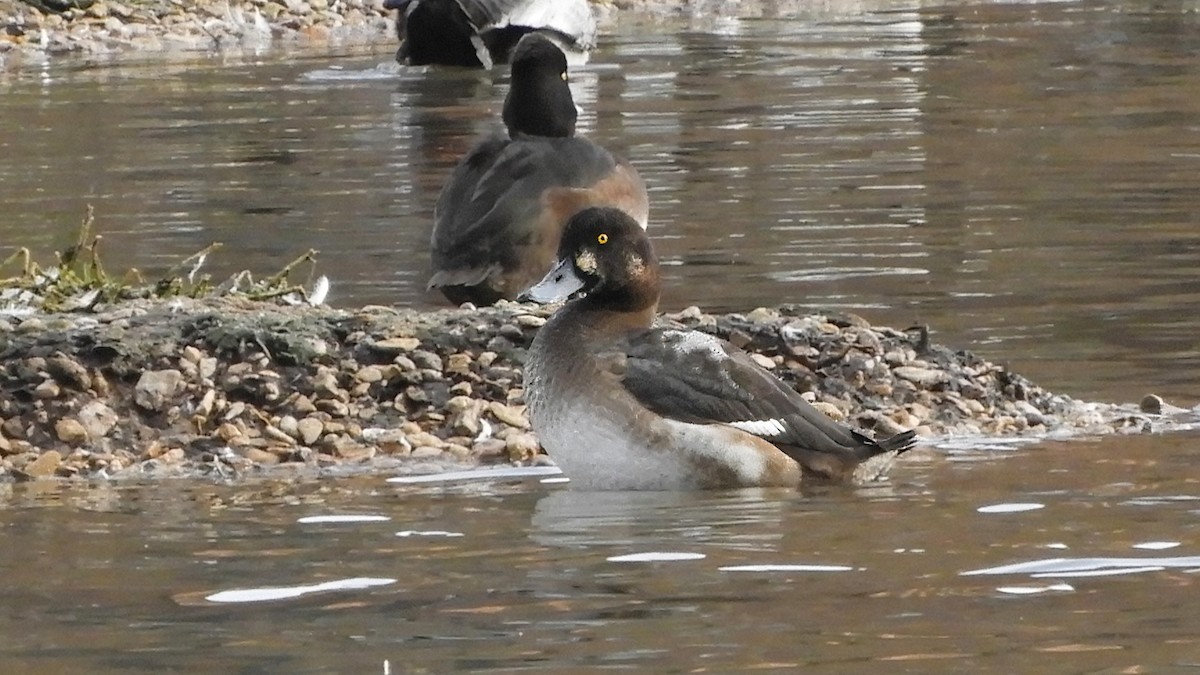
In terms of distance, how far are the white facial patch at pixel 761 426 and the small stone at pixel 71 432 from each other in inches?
91.5

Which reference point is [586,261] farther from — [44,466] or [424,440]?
[44,466]

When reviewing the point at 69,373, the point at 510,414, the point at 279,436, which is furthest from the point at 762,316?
the point at 69,373

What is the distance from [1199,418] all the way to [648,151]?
1079 cm

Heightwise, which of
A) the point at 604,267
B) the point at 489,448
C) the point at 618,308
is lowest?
the point at 489,448

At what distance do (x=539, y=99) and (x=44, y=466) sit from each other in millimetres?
3988

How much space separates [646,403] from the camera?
7875 millimetres

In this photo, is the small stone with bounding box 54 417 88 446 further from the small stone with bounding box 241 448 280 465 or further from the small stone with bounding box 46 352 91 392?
the small stone with bounding box 241 448 280 465

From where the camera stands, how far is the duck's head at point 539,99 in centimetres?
1198

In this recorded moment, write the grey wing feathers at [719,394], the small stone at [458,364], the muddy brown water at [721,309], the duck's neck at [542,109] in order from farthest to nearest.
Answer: the duck's neck at [542,109] → the small stone at [458,364] → the grey wing feathers at [719,394] → the muddy brown water at [721,309]

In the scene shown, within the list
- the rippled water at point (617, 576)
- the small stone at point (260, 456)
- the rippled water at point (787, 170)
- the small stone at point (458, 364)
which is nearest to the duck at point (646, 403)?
the rippled water at point (617, 576)

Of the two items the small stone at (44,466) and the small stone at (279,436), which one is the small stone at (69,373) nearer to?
A: the small stone at (44,466)

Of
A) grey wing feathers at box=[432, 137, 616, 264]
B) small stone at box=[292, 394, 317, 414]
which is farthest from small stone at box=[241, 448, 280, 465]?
Answer: grey wing feathers at box=[432, 137, 616, 264]

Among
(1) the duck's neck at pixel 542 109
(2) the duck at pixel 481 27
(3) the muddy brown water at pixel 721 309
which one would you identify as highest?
(1) the duck's neck at pixel 542 109

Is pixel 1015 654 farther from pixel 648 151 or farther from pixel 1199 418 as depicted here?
pixel 648 151
